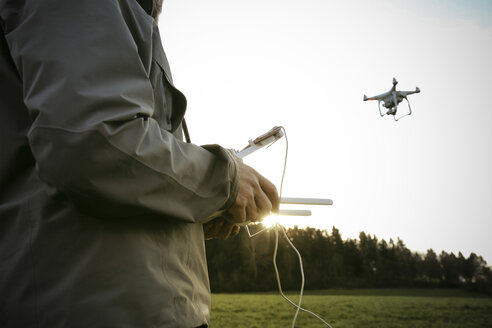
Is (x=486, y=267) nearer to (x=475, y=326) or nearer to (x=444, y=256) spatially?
(x=444, y=256)

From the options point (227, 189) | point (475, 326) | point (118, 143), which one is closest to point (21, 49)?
point (118, 143)

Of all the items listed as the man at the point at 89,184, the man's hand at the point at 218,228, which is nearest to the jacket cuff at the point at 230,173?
the man at the point at 89,184

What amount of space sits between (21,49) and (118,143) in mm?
438

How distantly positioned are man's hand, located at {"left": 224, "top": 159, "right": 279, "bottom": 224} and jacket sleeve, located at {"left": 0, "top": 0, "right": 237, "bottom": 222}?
0.16 metres

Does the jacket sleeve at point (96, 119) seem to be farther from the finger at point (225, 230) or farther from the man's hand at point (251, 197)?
the finger at point (225, 230)

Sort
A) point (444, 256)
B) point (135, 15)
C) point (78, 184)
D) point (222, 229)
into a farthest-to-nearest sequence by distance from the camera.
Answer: point (444, 256), point (222, 229), point (135, 15), point (78, 184)

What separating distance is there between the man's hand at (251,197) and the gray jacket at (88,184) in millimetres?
141

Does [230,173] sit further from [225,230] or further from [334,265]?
[334,265]

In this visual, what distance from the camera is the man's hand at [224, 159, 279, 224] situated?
1.31 meters

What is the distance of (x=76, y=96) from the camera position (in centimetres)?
93

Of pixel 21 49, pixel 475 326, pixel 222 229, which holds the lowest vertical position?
pixel 475 326

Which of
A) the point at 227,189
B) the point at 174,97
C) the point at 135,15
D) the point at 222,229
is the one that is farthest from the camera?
the point at 222,229

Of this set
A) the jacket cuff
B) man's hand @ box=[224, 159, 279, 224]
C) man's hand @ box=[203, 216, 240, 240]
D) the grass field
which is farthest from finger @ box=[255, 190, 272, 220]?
the grass field

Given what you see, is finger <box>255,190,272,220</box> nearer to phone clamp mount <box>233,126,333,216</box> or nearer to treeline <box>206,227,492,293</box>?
phone clamp mount <box>233,126,333,216</box>
